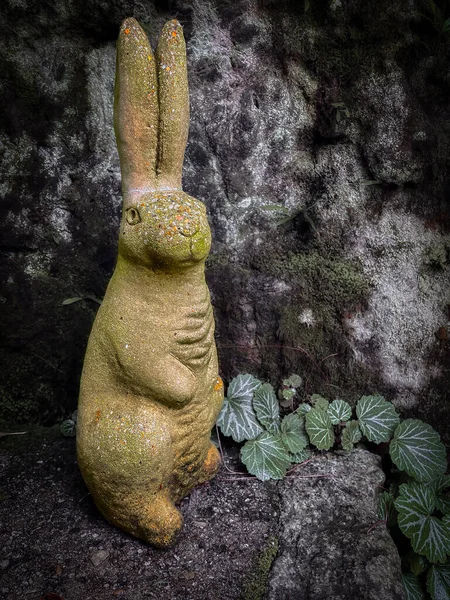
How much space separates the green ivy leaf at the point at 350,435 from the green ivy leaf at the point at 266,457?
0.26 metres

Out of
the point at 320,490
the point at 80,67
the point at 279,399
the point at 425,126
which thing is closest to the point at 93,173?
the point at 80,67

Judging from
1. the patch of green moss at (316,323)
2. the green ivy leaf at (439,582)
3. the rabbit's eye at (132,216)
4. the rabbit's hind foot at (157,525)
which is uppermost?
the rabbit's eye at (132,216)

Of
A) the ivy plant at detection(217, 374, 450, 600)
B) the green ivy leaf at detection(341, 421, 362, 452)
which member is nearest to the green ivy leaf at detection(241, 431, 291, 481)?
the ivy plant at detection(217, 374, 450, 600)

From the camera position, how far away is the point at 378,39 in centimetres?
211

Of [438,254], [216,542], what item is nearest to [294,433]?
[216,542]

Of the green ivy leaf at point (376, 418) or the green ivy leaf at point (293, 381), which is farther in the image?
the green ivy leaf at point (293, 381)

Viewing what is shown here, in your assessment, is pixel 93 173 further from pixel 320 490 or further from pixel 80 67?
pixel 320 490

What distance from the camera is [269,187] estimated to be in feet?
7.38

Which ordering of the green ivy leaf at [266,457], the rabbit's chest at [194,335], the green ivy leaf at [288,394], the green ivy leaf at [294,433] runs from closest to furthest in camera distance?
the rabbit's chest at [194,335] → the green ivy leaf at [266,457] → the green ivy leaf at [294,433] → the green ivy leaf at [288,394]

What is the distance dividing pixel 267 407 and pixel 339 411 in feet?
1.03

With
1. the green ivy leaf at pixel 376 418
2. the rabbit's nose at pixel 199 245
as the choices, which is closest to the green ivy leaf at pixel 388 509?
the green ivy leaf at pixel 376 418

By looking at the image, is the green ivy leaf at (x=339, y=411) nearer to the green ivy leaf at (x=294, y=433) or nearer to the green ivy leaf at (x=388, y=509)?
the green ivy leaf at (x=294, y=433)

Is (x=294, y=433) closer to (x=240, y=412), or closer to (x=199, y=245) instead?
(x=240, y=412)

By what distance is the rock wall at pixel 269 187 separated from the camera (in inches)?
83.0
